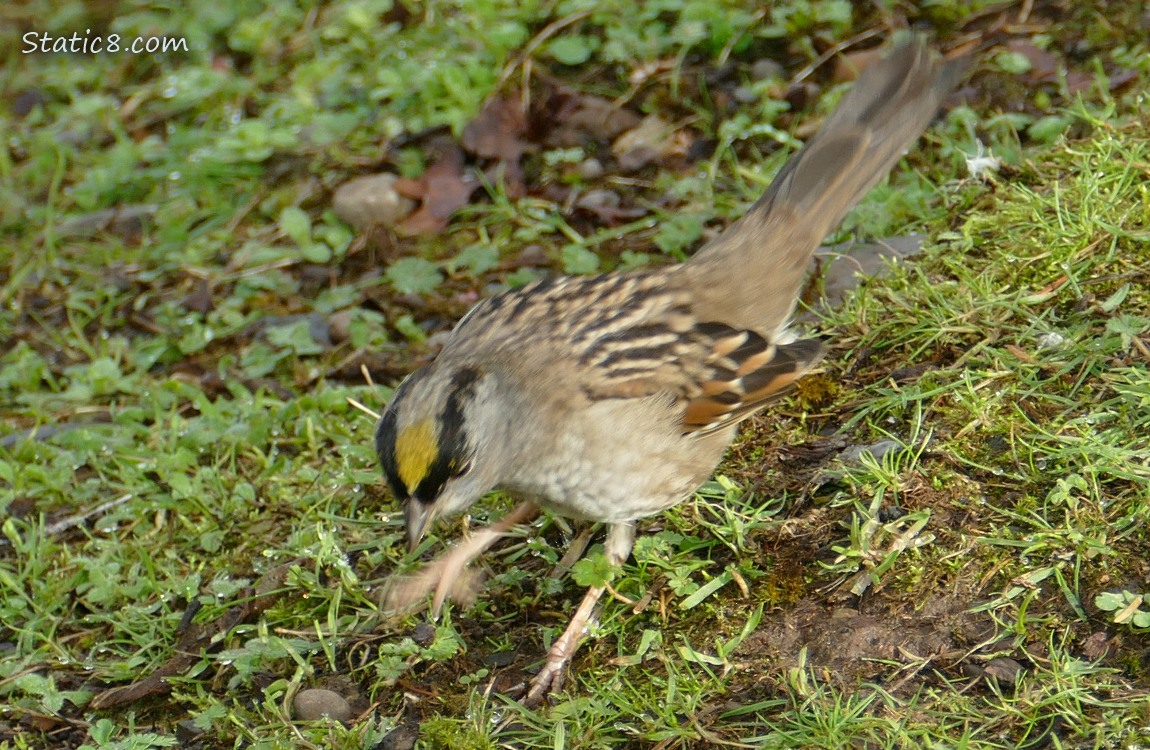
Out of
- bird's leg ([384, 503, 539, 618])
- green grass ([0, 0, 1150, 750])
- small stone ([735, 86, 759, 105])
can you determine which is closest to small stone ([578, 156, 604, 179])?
green grass ([0, 0, 1150, 750])

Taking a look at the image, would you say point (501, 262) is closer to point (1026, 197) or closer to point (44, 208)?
point (1026, 197)

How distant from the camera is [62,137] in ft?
26.9

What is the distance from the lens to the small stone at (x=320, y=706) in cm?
389

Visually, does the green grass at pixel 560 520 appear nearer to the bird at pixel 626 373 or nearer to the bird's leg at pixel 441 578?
the bird's leg at pixel 441 578

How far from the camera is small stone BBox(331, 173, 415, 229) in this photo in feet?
21.8

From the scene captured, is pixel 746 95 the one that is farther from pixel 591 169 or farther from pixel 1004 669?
pixel 1004 669

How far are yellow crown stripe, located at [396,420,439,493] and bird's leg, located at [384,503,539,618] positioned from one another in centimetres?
56

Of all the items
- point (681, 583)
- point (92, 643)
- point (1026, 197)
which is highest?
point (1026, 197)

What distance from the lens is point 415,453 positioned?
143 inches

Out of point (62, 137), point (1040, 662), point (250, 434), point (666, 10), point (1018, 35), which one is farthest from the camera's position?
point (62, 137)

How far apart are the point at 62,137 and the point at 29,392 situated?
106 inches

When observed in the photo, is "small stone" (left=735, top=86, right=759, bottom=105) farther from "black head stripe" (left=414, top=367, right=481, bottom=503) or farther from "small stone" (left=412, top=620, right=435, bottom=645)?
"small stone" (left=412, top=620, right=435, bottom=645)

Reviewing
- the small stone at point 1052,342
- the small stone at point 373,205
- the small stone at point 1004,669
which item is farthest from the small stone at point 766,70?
the small stone at point 1004,669

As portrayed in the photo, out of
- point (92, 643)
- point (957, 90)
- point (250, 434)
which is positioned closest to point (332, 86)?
point (250, 434)
